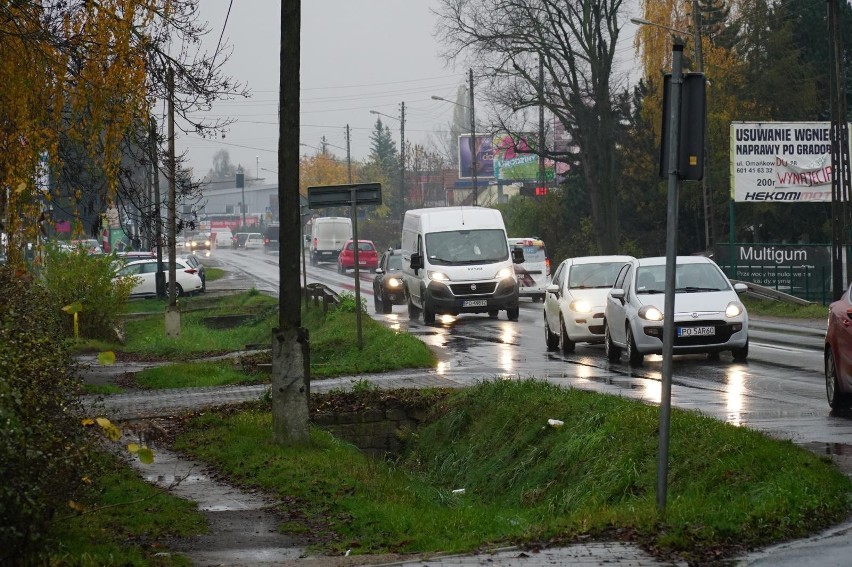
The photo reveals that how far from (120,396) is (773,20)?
47.2 metres

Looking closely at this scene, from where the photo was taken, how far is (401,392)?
17031 millimetres

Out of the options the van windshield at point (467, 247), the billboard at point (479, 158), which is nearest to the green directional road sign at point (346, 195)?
the van windshield at point (467, 247)

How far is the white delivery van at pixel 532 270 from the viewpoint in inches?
1768

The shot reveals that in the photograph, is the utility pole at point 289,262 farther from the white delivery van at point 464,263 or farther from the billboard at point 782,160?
the billboard at point 782,160

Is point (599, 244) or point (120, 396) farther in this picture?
point (599, 244)

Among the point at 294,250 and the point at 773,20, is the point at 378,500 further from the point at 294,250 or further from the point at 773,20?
the point at 773,20

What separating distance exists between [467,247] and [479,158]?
315ft

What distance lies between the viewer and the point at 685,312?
2028cm

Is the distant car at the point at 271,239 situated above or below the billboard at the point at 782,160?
below

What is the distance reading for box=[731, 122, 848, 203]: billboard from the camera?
4341 cm

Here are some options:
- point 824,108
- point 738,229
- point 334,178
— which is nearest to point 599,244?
point 738,229

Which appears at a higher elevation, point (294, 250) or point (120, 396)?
point (294, 250)

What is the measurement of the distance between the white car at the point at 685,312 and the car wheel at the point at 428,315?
12.0 m

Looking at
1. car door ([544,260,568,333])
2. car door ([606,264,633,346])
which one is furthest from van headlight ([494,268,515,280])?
car door ([606,264,633,346])
